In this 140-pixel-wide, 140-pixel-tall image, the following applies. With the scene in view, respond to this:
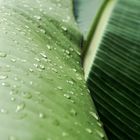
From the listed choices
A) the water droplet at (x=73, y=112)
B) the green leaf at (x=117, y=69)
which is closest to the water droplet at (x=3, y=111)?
the water droplet at (x=73, y=112)

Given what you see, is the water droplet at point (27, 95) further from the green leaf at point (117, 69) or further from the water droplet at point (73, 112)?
the green leaf at point (117, 69)

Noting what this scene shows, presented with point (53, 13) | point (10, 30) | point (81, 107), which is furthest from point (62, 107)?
point (53, 13)

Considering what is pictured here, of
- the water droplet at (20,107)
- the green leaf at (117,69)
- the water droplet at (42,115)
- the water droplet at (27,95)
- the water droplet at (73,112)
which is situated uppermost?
the water droplet at (20,107)

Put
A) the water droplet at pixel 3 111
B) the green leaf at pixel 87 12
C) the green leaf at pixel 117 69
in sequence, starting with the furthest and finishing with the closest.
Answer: the green leaf at pixel 87 12 < the green leaf at pixel 117 69 < the water droplet at pixel 3 111

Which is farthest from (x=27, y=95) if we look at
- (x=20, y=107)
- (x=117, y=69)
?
(x=117, y=69)

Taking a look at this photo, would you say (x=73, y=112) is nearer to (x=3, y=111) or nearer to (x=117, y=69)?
(x=3, y=111)
